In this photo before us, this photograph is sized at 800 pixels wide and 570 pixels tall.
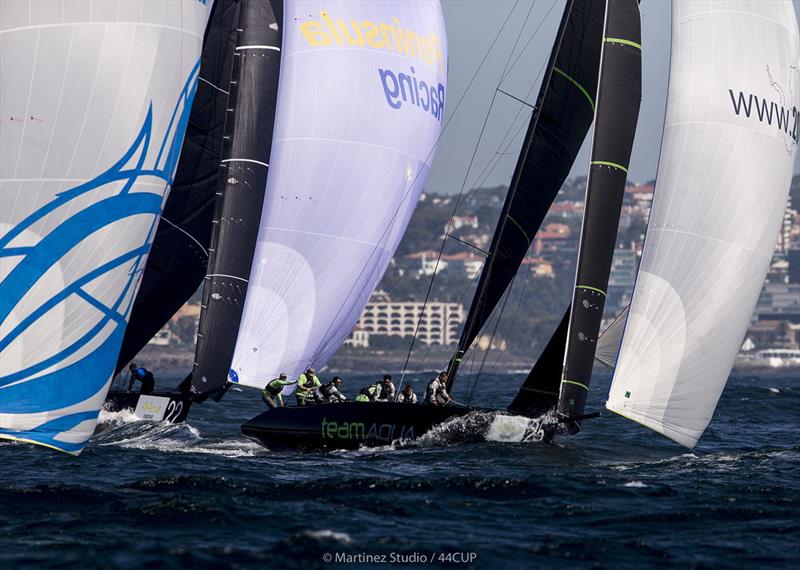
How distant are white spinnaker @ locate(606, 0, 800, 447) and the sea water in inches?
43.4

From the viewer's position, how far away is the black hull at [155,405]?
18.3m

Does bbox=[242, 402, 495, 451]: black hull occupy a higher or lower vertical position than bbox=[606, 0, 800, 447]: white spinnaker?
lower

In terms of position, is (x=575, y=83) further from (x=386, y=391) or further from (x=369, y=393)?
(x=369, y=393)

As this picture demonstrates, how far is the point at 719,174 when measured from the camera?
1459cm

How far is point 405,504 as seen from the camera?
11984 millimetres

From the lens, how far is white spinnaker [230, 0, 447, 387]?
60.0ft

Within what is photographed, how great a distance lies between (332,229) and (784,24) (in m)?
6.55

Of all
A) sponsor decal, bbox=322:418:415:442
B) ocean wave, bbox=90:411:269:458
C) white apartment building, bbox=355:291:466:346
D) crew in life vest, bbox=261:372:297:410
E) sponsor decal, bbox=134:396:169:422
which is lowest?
white apartment building, bbox=355:291:466:346

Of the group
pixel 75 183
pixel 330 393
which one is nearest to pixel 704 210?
pixel 330 393

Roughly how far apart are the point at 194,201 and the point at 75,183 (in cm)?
967

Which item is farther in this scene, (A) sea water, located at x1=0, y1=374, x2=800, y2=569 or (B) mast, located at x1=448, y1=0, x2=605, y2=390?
(B) mast, located at x1=448, y1=0, x2=605, y2=390

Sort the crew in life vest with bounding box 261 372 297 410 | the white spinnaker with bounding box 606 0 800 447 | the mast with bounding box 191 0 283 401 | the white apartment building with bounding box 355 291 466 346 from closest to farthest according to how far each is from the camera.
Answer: the white spinnaker with bounding box 606 0 800 447
the crew in life vest with bounding box 261 372 297 410
the mast with bounding box 191 0 283 401
the white apartment building with bounding box 355 291 466 346

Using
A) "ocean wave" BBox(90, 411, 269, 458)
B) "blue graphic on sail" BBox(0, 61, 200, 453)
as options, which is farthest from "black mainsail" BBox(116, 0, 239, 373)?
"blue graphic on sail" BBox(0, 61, 200, 453)

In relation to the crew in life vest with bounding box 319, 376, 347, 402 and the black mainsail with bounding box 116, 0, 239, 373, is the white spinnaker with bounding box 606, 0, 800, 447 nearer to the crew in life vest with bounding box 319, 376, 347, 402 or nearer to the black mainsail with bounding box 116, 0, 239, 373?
the crew in life vest with bounding box 319, 376, 347, 402
